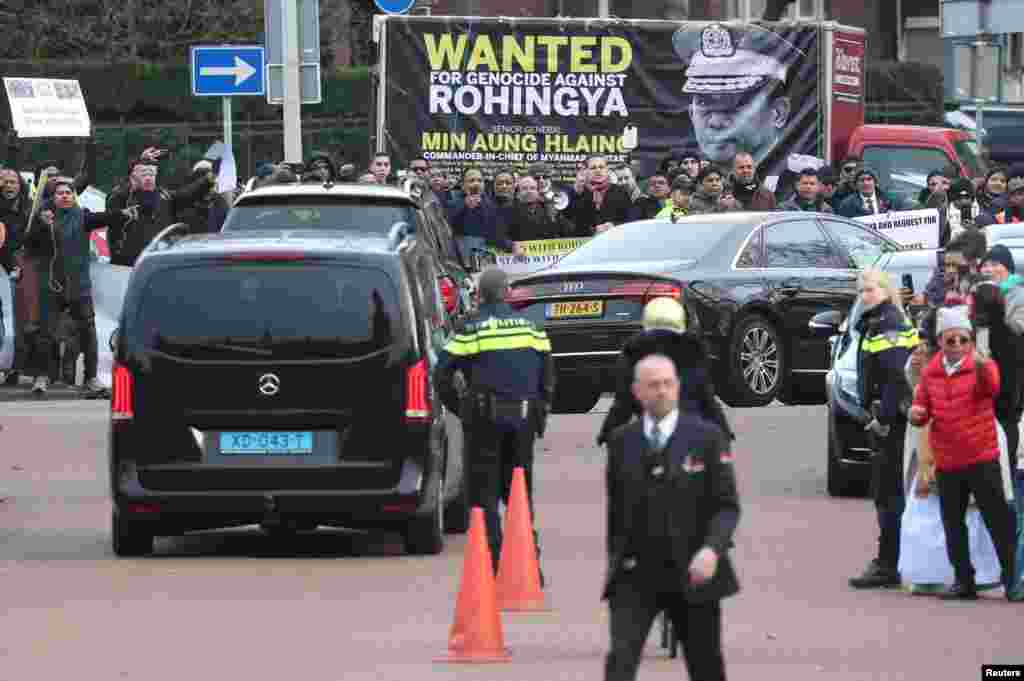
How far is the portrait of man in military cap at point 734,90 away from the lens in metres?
32.7

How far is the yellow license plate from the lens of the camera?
2122cm

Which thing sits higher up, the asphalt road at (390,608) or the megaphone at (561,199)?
the megaphone at (561,199)

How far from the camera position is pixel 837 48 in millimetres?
33312

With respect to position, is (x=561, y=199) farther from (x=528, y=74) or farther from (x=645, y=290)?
(x=645, y=290)

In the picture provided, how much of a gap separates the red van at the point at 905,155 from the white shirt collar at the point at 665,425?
82.9ft

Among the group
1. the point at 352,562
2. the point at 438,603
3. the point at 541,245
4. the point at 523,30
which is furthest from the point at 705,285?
the point at 523,30

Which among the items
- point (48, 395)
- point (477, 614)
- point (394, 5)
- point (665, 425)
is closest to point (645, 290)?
point (48, 395)

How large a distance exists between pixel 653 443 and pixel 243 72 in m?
18.9

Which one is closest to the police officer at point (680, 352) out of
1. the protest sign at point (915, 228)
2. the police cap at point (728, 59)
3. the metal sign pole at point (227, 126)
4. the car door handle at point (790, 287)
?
the car door handle at point (790, 287)

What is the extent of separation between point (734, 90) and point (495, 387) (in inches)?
784

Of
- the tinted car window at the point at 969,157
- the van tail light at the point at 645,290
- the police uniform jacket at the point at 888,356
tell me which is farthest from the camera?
the tinted car window at the point at 969,157

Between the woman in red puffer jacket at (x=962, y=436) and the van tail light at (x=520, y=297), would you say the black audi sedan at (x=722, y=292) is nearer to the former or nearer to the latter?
the van tail light at (x=520, y=297)

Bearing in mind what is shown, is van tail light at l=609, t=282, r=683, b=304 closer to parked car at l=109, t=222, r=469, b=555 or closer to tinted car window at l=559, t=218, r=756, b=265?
tinted car window at l=559, t=218, r=756, b=265

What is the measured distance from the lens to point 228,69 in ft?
88.6
